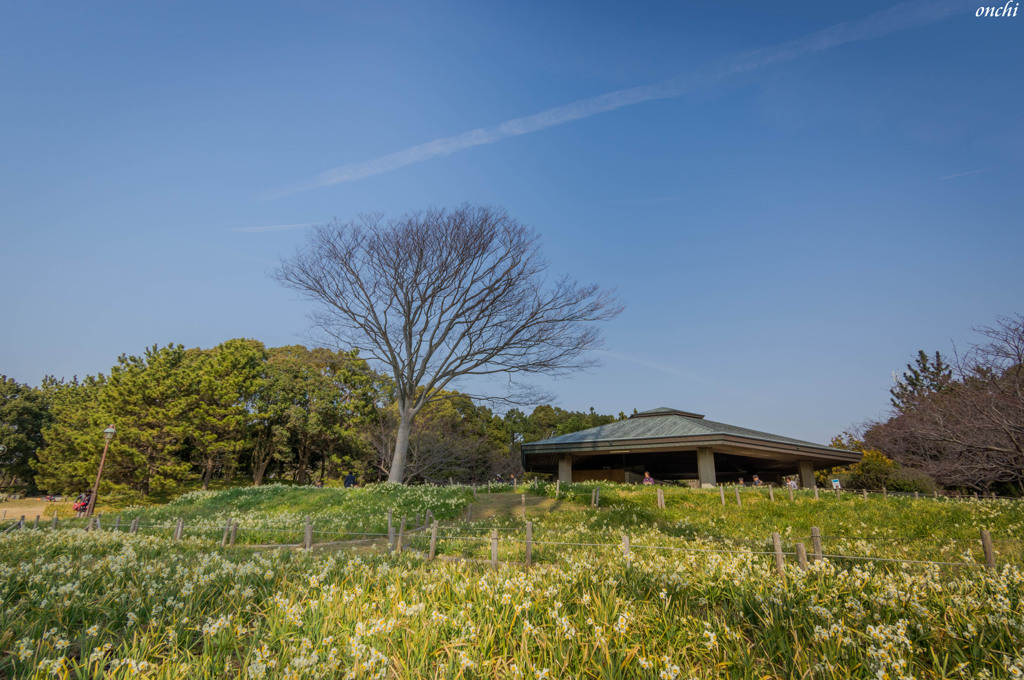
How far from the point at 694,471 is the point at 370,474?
28.9m

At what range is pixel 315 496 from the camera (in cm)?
2148

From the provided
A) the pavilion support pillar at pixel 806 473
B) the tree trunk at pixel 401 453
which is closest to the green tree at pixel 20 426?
the tree trunk at pixel 401 453

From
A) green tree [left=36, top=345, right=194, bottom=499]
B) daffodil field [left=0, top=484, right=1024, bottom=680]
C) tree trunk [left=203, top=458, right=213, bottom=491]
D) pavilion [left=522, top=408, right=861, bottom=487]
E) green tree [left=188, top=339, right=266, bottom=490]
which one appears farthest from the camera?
tree trunk [left=203, top=458, right=213, bottom=491]

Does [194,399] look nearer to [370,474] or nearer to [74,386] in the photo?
[370,474]

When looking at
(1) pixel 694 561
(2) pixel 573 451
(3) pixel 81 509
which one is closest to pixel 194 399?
(3) pixel 81 509

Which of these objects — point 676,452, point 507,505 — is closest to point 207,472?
point 507,505

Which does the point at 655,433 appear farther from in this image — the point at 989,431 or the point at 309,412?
the point at 309,412

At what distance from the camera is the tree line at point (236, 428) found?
33.0 metres

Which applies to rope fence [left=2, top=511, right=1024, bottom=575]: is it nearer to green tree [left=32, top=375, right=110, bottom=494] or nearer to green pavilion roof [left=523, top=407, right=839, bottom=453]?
green pavilion roof [left=523, top=407, right=839, bottom=453]

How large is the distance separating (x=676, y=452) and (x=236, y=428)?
30.9 meters

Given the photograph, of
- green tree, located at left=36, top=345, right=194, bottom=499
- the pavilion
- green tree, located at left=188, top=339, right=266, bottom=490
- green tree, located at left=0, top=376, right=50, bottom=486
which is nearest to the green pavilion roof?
the pavilion

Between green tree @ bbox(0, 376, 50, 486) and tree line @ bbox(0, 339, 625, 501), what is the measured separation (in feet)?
0.43

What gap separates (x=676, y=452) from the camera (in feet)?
89.8

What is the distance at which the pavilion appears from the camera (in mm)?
24125
